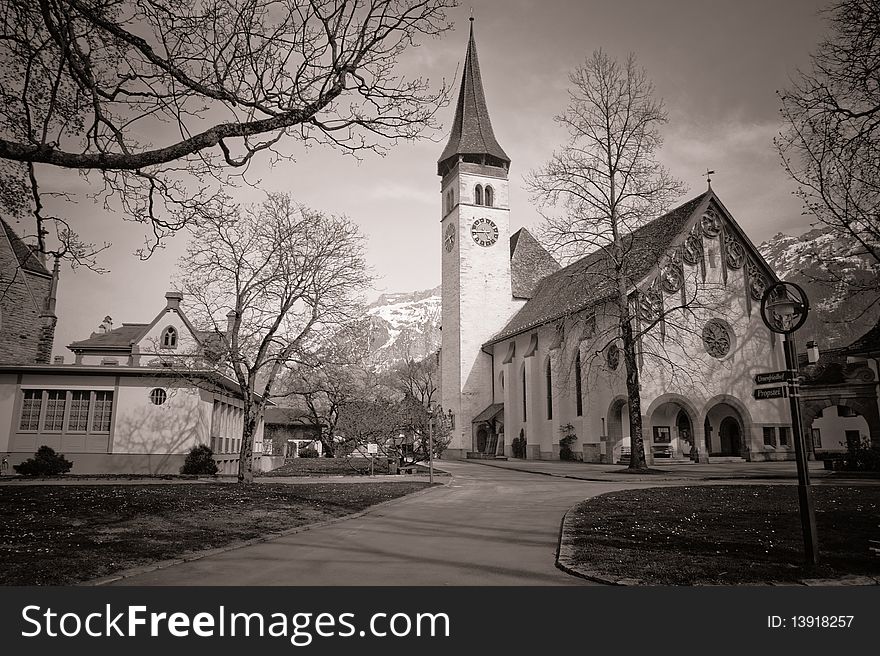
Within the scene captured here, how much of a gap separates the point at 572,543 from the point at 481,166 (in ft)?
160

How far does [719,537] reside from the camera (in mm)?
8805

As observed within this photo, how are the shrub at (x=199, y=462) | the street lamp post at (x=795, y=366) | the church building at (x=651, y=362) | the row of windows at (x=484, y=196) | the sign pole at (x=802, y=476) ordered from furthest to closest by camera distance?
the row of windows at (x=484, y=196) < the church building at (x=651, y=362) < the shrub at (x=199, y=462) < the street lamp post at (x=795, y=366) < the sign pole at (x=802, y=476)

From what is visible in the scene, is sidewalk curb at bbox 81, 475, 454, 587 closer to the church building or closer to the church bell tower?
the church building

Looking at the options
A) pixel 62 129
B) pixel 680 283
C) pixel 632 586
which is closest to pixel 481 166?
pixel 680 283

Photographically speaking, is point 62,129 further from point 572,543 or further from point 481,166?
point 481,166

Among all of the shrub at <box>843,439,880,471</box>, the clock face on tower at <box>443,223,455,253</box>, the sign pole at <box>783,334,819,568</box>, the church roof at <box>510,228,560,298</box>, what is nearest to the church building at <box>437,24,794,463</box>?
the church roof at <box>510,228,560,298</box>

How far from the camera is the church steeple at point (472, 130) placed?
5456 centimetres

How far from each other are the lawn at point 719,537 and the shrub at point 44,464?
22307 mm

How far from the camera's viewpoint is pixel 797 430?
7.59m

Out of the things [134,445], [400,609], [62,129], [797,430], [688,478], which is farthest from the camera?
[134,445]

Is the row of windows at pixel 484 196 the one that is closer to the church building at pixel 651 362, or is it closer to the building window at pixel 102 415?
the church building at pixel 651 362

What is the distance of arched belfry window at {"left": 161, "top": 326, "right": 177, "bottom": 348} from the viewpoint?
39.1 metres

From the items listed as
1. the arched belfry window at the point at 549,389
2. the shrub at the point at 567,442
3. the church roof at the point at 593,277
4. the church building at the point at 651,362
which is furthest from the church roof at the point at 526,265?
the shrub at the point at 567,442

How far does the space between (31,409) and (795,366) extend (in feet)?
98.4
